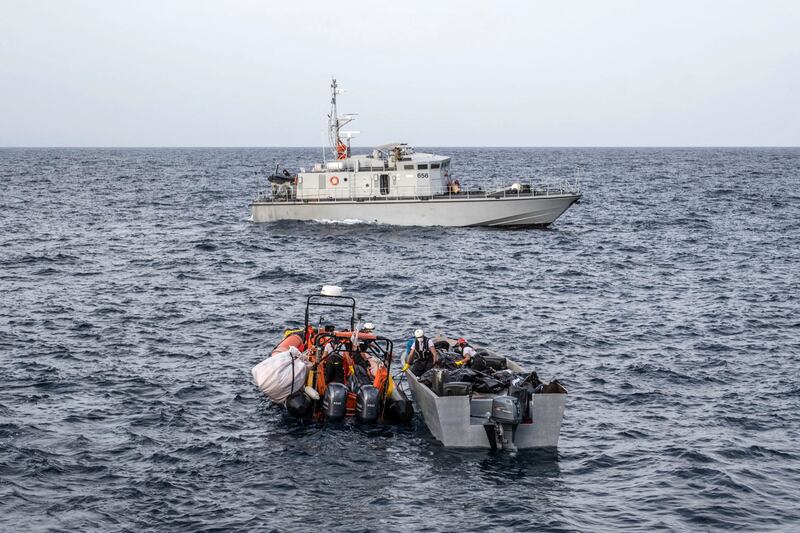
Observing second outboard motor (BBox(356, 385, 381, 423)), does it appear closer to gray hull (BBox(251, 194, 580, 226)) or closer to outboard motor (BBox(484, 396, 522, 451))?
outboard motor (BBox(484, 396, 522, 451))

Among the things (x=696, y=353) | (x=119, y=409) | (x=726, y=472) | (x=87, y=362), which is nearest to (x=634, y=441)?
(x=726, y=472)

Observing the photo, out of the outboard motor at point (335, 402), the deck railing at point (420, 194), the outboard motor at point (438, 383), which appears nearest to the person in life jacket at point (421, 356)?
the outboard motor at point (438, 383)

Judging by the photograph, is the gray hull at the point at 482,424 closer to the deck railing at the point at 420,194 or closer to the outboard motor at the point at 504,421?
the outboard motor at the point at 504,421

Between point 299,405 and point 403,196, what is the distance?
32461 mm

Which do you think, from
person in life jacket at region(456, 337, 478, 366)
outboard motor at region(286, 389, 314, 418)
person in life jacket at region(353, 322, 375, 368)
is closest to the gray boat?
person in life jacket at region(456, 337, 478, 366)

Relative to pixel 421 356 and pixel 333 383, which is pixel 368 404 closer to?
pixel 333 383

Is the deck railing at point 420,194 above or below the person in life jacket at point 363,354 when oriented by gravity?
above

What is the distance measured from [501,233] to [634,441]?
33.8 m

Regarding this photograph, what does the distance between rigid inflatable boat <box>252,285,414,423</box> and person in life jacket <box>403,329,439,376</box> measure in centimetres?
62

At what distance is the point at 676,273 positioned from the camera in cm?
4100

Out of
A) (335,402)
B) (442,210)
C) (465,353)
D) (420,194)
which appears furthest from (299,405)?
(420,194)

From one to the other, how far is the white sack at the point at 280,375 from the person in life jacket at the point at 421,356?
8.87 ft

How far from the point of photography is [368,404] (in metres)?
19.6

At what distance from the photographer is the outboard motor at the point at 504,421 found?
17641 millimetres
